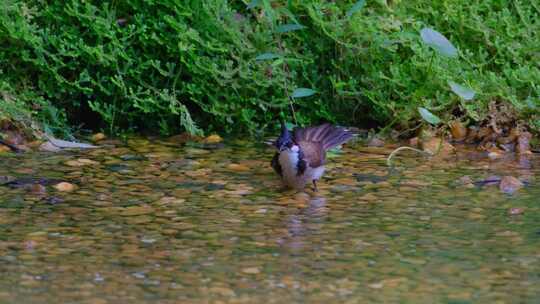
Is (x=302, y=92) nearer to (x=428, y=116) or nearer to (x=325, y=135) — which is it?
(x=325, y=135)

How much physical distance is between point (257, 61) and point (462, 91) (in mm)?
1435

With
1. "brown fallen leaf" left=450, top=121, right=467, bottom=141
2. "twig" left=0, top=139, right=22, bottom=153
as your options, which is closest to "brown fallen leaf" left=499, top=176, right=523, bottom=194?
"brown fallen leaf" left=450, top=121, right=467, bottom=141

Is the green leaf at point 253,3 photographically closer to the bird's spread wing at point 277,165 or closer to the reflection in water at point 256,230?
the reflection in water at point 256,230

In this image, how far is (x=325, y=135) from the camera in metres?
6.82

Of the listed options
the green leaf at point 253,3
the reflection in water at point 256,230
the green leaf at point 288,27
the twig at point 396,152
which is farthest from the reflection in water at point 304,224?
the green leaf at point 253,3

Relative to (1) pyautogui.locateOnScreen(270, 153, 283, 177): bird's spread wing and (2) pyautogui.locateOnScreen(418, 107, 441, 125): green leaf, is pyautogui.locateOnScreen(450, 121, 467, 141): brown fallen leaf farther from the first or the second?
(1) pyautogui.locateOnScreen(270, 153, 283, 177): bird's spread wing

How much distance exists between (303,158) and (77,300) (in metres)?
2.20

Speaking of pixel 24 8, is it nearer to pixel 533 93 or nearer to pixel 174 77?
pixel 174 77

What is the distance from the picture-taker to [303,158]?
6246 millimetres

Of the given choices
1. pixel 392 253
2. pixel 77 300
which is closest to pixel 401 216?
pixel 392 253

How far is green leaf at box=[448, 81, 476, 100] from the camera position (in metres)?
6.61

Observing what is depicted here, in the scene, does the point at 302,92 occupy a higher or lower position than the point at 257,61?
lower

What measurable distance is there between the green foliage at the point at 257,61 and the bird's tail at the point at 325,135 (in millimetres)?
440

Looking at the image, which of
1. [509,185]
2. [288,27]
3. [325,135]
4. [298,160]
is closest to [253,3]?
Result: [288,27]
